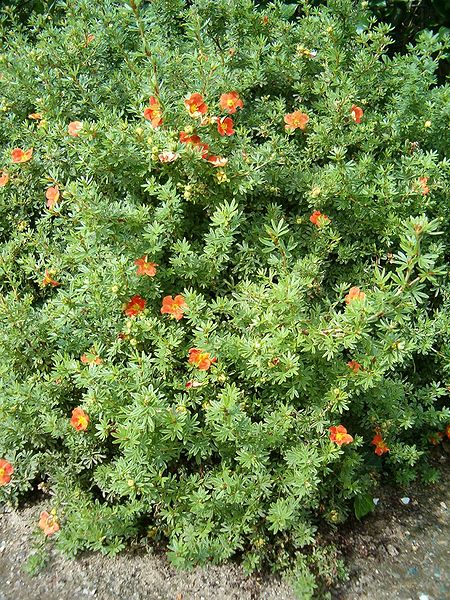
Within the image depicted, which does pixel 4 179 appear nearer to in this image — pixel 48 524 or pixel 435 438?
pixel 48 524

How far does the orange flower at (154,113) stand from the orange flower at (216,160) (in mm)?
195

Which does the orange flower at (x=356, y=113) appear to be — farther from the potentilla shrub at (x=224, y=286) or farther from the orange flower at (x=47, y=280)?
the orange flower at (x=47, y=280)

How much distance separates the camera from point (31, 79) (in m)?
2.84

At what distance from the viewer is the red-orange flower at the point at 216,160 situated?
2178mm

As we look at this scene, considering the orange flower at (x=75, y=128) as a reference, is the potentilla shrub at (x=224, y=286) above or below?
below

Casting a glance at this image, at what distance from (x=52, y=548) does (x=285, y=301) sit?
4.12 ft

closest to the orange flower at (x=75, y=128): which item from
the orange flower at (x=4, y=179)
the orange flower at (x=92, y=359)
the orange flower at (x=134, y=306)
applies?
the orange flower at (x=4, y=179)

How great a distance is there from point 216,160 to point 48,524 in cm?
135

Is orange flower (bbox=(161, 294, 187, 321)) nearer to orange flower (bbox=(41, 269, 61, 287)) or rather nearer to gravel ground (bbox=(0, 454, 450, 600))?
orange flower (bbox=(41, 269, 61, 287))

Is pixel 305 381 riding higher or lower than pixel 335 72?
lower

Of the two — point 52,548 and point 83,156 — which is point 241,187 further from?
point 52,548

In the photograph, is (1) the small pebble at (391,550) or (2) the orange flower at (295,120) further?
(2) the orange flower at (295,120)

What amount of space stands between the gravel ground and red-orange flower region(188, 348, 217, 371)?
74cm

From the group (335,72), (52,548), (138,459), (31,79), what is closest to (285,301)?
(138,459)
